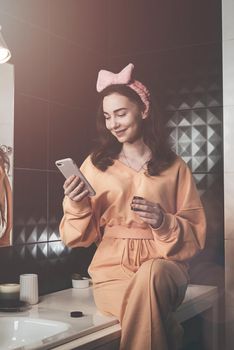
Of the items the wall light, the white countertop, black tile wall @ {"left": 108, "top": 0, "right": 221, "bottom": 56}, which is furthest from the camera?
the wall light

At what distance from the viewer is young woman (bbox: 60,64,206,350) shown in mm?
1677

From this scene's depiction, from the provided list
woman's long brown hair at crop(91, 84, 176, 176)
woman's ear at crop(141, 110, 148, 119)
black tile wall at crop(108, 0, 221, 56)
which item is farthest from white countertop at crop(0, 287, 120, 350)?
black tile wall at crop(108, 0, 221, 56)

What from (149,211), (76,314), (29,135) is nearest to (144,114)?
(149,211)

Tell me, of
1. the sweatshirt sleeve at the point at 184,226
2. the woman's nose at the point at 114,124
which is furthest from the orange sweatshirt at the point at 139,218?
the woman's nose at the point at 114,124

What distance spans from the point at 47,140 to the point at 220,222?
24.1 inches

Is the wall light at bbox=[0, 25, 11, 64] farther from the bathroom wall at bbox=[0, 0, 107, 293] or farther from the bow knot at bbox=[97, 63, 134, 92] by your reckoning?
the bow knot at bbox=[97, 63, 134, 92]

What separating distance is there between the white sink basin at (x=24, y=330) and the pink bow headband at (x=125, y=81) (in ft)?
2.24

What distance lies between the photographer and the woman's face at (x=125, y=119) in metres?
1.76

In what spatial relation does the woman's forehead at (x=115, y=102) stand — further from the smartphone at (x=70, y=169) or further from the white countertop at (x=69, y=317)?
the white countertop at (x=69, y=317)

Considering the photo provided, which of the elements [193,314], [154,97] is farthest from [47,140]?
[193,314]

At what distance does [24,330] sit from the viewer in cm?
179

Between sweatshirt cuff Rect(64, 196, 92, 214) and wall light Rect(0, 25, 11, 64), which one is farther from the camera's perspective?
wall light Rect(0, 25, 11, 64)

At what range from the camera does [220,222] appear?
66.8 inches

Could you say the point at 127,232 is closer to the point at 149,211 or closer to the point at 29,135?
the point at 149,211
